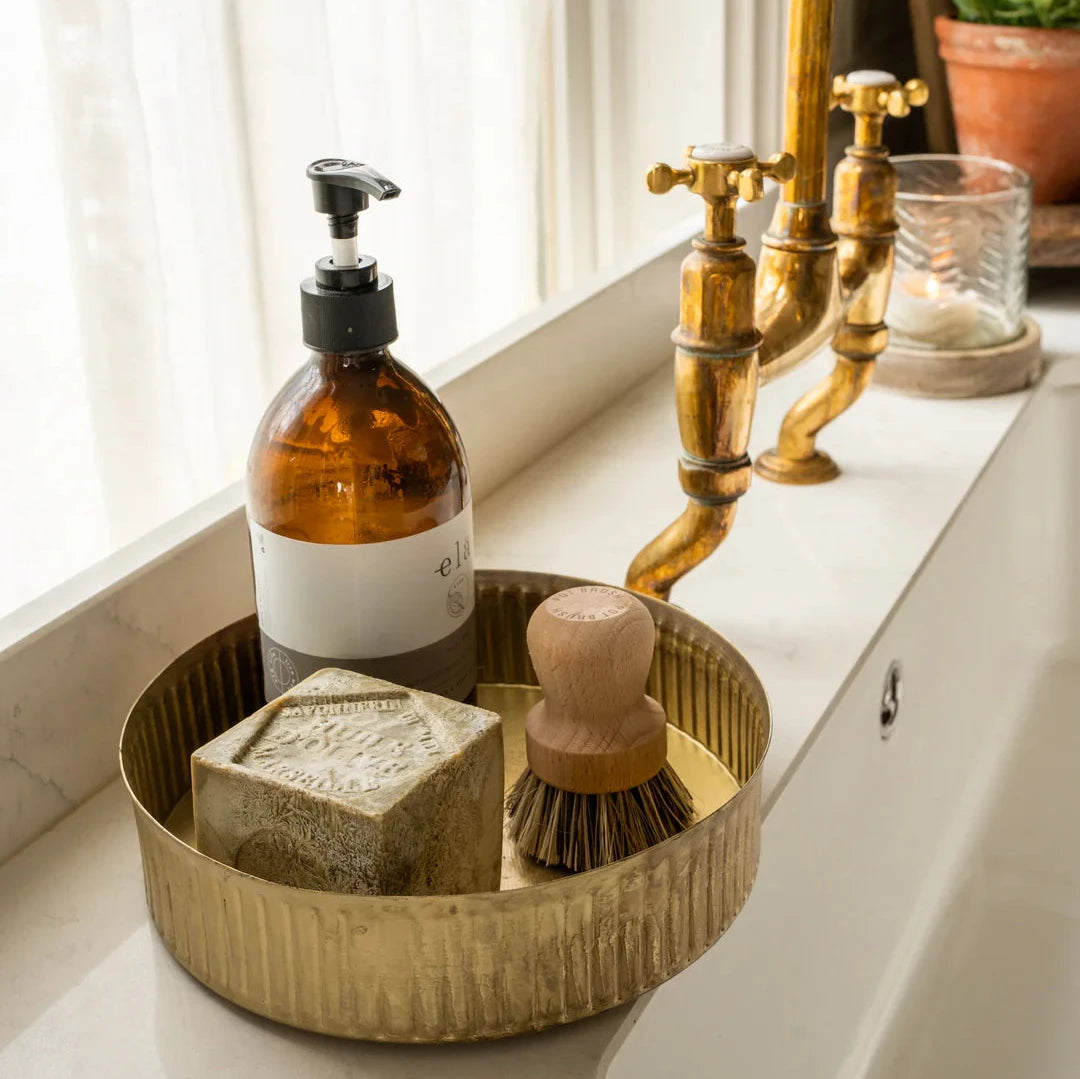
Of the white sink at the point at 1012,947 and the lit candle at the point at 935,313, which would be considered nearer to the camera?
the white sink at the point at 1012,947

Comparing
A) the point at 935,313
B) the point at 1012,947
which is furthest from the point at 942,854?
the point at 935,313

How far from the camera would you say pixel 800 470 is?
777 mm

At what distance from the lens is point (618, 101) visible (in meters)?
0.96

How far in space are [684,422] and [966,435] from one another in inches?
13.1

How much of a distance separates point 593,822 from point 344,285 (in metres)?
0.18

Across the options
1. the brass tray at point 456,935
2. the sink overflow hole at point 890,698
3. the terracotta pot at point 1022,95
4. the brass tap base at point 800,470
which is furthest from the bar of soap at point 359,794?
the terracotta pot at point 1022,95

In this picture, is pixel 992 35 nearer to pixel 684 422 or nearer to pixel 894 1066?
pixel 684 422

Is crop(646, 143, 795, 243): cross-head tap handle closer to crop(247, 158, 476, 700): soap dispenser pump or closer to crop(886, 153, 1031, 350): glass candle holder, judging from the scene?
crop(247, 158, 476, 700): soap dispenser pump

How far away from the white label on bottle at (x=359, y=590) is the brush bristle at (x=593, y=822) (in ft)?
0.20

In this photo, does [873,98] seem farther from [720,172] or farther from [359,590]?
[359,590]

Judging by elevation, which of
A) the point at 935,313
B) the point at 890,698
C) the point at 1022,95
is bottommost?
the point at 890,698

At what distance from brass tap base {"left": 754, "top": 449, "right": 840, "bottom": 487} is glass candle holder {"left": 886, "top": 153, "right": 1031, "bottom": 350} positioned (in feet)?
0.47

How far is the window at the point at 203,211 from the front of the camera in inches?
21.2

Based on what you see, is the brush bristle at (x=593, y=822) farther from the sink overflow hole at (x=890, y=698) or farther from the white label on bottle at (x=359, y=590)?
the sink overflow hole at (x=890, y=698)
